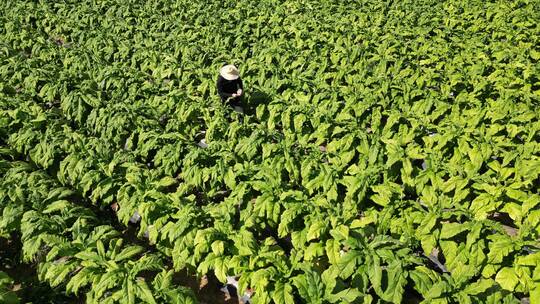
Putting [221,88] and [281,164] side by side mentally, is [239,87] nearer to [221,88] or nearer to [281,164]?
[221,88]

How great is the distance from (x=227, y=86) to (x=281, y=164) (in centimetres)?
302

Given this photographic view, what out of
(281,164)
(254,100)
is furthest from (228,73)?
(281,164)

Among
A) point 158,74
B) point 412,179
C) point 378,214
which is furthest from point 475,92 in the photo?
point 158,74

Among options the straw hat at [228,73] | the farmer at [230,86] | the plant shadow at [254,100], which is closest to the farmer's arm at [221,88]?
the farmer at [230,86]

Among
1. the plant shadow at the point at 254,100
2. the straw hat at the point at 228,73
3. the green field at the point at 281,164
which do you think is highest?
the straw hat at the point at 228,73

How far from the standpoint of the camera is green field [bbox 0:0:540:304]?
4785 mm

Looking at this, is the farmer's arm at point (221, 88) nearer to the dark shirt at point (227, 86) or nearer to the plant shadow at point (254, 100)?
the dark shirt at point (227, 86)

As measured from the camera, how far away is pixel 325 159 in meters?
7.57

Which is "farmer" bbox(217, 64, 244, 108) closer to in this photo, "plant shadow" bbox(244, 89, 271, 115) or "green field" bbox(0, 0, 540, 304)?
"green field" bbox(0, 0, 540, 304)

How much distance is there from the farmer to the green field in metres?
0.25

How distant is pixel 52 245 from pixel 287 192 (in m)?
3.00

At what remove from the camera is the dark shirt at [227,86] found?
28.5ft

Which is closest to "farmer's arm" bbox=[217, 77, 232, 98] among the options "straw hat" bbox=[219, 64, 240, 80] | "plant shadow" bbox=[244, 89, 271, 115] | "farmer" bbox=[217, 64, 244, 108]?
"farmer" bbox=[217, 64, 244, 108]

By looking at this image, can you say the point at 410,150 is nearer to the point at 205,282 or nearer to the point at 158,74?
the point at 205,282
